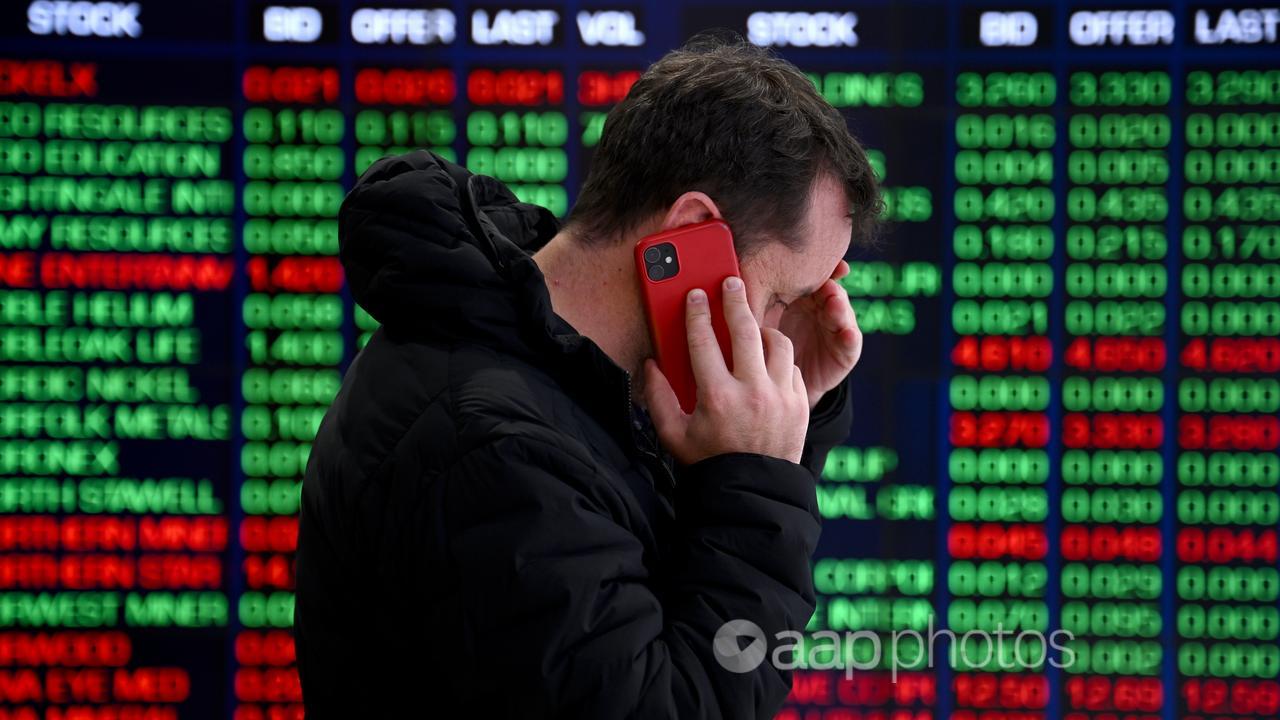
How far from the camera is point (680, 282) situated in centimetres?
93

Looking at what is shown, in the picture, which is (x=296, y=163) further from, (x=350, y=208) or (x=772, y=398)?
(x=772, y=398)

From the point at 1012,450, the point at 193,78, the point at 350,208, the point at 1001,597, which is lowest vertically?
the point at 1001,597

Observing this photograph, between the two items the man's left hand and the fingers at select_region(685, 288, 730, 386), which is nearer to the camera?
the fingers at select_region(685, 288, 730, 386)

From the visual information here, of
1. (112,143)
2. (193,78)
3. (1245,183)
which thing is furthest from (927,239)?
(112,143)

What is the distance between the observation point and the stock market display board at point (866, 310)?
6.24 ft

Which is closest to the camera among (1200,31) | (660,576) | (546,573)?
(546,573)

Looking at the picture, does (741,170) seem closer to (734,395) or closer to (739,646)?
(734,395)

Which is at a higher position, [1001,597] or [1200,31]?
[1200,31]

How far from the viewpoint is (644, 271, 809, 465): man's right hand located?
876mm

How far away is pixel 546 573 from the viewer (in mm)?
736

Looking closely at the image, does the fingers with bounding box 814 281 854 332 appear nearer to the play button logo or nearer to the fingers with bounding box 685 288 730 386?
the fingers with bounding box 685 288 730 386

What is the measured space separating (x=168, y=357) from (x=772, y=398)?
4.65ft

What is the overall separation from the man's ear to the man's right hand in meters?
0.06

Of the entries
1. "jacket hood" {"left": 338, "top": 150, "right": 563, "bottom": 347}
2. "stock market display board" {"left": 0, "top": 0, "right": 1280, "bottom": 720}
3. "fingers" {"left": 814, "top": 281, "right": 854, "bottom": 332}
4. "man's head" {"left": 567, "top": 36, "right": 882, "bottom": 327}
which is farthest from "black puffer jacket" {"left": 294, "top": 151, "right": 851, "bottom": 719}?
"stock market display board" {"left": 0, "top": 0, "right": 1280, "bottom": 720}
